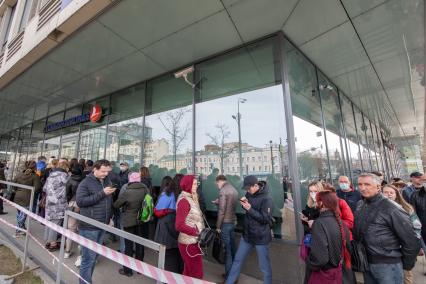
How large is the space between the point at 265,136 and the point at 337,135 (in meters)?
3.31

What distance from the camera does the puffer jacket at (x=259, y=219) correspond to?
3.28m

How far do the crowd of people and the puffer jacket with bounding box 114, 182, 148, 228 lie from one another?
2 centimetres

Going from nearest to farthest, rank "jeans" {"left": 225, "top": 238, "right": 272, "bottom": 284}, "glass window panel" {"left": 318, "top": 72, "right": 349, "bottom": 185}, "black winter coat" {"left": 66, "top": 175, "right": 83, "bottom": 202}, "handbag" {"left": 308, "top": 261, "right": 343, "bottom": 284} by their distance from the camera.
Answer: "handbag" {"left": 308, "top": 261, "right": 343, "bottom": 284}, "jeans" {"left": 225, "top": 238, "right": 272, "bottom": 284}, "black winter coat" {"left": 66, "top": 175, "right": 83, "bottom": 202}, "glass window panel" {"left": 318, "top": 72, "right": 349, "bottom": 185}

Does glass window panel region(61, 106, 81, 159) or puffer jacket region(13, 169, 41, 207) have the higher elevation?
glass window panel region(61, 106, 81, 159)

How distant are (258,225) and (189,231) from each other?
112 centimetres

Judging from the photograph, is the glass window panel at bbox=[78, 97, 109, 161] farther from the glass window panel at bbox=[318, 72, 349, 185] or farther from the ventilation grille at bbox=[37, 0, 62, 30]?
the glass window panel at bbox=[318, 72, 349, 185]

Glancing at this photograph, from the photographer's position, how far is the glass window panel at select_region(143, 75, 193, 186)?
574 cm

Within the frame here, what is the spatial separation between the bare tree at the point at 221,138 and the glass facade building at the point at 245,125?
0.08 ft

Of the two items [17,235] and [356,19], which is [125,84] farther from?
[356,19]

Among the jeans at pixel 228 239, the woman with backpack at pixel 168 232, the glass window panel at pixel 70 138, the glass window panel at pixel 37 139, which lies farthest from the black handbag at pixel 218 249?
the glass window panel at pixel 37 139

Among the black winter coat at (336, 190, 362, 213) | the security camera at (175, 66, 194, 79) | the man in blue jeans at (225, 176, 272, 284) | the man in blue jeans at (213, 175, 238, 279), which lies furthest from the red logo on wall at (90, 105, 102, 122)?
the black winter coat at (336, 190, 362, 213)

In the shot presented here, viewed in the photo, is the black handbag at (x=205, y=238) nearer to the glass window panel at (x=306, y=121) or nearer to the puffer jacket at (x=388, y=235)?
the puffer jacket at (x=388, y=235)

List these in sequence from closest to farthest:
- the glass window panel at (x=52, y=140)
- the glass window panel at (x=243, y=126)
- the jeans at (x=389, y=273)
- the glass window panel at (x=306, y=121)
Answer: the jeans at (x=389, y=273), the glass window panel at (x=243, y=126), the glass window panel at (x=306, y=121), the glass window panel at (x=52, y=140)

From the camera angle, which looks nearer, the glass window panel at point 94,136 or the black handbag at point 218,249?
the black handbag at point 218,249
